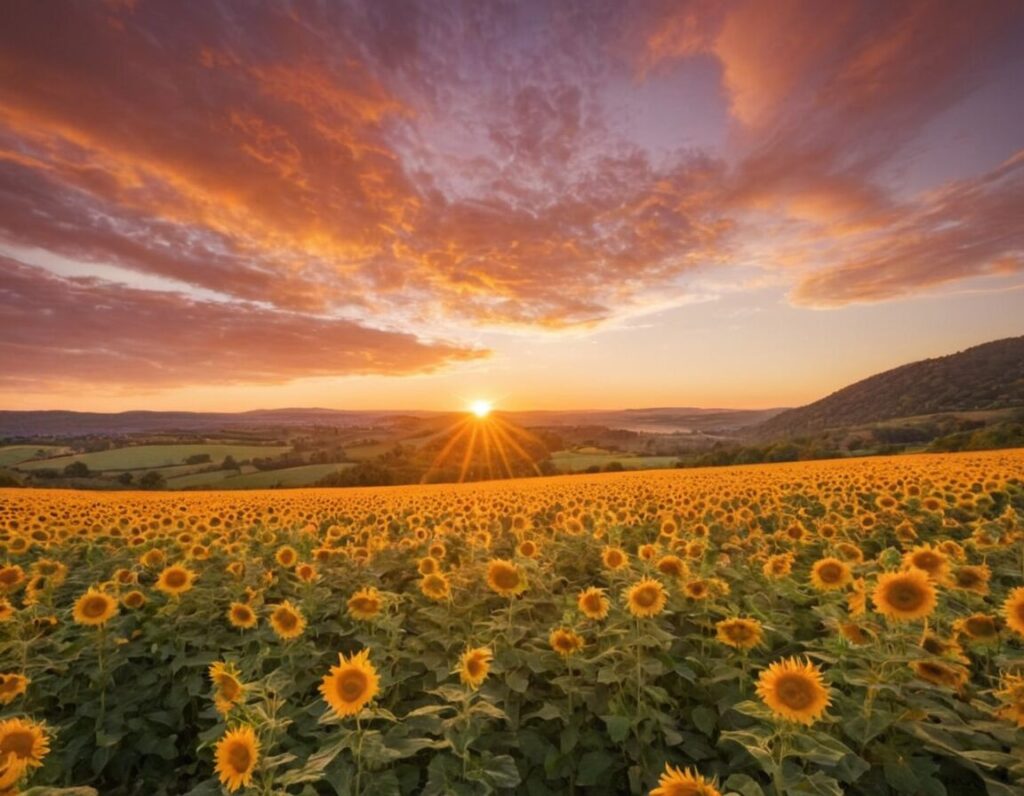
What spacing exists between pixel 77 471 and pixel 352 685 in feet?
247

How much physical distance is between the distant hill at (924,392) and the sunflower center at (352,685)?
4758 inches

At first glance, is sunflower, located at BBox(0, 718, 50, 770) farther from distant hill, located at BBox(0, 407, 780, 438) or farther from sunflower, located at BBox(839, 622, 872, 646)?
distant hill, located at BBox(0, 407, 780, 438)

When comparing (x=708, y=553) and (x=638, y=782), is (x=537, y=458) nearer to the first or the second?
(x=708, y=553)

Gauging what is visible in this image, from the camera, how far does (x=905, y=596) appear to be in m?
4.66

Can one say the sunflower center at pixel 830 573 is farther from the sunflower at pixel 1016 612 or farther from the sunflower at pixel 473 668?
the sunflower at pixel 473 668

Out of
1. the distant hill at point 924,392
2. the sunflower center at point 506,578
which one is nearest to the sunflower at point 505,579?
the sunflower center at point 506,578

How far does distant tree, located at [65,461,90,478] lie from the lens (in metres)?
61.0

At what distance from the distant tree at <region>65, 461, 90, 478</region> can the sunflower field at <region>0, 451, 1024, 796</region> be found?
6415 cm

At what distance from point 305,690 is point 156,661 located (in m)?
2.75

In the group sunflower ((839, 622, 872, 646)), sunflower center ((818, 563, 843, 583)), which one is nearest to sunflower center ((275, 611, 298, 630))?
sunflower ((839, 622, 872, 646))

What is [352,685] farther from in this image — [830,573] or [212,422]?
[212,422]

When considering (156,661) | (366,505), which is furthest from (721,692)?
(366,505)

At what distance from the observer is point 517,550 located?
29.0 feet

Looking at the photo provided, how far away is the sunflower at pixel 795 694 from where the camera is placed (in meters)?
3.57
